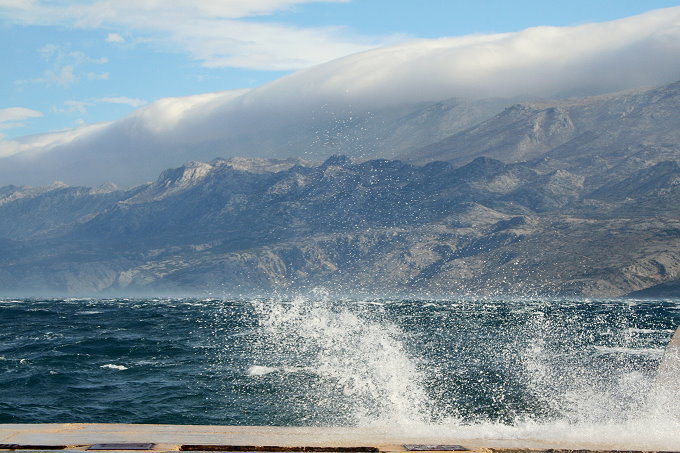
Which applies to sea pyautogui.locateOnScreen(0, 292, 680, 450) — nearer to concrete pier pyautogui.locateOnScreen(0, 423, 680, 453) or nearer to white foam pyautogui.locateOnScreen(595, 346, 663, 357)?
white foam pyautogui.locateOnScreen(595, 346, 663, 357)

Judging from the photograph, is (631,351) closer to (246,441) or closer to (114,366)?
(114,366)

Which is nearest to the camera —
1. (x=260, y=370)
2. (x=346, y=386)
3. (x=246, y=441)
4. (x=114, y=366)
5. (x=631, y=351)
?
(x=246, y=441)

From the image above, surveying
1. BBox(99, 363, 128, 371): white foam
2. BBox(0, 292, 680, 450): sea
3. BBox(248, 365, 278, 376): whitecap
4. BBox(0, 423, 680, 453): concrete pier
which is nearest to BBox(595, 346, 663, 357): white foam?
BBox(0, 292, 680, 450): sea

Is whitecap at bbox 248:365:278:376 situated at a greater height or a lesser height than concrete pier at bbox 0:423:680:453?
lesser

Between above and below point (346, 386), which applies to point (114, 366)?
above

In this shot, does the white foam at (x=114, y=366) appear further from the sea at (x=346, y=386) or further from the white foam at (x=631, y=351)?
the white foam at (x=631, y=351)

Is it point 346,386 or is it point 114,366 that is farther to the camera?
point 114,366

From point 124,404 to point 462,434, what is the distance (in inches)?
808

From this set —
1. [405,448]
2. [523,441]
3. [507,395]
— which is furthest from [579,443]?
[507,395]

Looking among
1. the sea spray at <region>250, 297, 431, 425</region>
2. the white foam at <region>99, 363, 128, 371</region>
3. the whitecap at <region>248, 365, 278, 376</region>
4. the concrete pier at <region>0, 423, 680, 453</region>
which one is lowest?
the sea spray at <region>250, 297, 431, 425</region>

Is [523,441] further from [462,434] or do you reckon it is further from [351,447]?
[351,447]

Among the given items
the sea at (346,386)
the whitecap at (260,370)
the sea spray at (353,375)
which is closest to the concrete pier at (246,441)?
the sea at (346,386)

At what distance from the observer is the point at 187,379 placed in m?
40.2

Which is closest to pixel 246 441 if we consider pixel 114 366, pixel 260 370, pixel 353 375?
pixel 353 375
